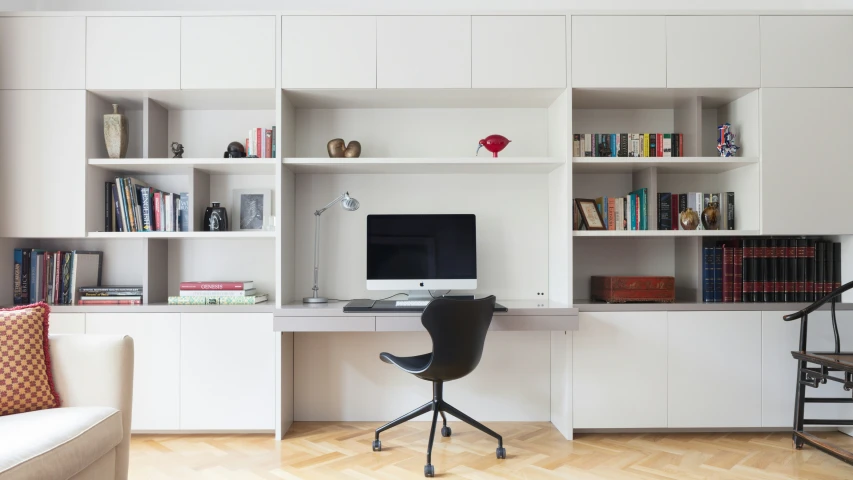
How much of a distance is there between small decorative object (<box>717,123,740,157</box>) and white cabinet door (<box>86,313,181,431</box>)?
3.19 m

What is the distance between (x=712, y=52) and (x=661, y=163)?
0.65 metres

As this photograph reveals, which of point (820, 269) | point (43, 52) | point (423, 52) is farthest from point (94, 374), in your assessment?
point (820, 269)

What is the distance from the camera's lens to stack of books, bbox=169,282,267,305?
306 cm

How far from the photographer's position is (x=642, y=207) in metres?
3.14

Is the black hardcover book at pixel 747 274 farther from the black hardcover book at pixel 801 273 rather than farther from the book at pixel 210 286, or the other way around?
the book at pixel 210 286

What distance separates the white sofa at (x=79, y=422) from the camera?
1.57 m

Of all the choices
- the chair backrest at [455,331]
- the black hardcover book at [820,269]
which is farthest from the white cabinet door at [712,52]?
the chair backrest at [455,331]

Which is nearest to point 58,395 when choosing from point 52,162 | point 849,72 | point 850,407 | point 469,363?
point 52,162

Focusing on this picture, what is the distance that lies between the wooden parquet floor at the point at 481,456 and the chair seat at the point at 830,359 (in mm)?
498

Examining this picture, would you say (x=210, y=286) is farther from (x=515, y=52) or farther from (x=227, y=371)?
(x=515, y=52)

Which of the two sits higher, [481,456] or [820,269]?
[820,269]

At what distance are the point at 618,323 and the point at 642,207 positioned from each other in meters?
0.70

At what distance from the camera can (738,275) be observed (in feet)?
10.1

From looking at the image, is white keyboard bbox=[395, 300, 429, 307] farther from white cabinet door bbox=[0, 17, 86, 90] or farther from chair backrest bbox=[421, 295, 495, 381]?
white cabinet door bbox=[0, 17, 86, 90]
